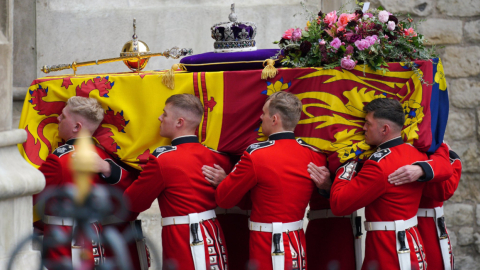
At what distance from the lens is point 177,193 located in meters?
3.83

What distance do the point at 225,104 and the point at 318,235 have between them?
3.46 ft

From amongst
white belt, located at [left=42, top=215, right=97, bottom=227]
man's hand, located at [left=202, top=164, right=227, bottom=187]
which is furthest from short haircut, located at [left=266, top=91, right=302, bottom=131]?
white belt, located at [left=42, top=215, right=97, bottom=227]

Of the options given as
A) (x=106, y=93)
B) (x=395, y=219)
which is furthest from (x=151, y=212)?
(x=395, y=219)

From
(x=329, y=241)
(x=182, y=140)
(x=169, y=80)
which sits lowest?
(x=329, y=241)

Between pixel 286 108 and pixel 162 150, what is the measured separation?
734 millimetres

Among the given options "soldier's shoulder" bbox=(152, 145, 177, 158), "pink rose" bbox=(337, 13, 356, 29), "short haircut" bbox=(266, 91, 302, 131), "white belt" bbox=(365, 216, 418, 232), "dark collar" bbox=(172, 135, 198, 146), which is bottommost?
"white belt" bbox=(365, 216, 418, 232)

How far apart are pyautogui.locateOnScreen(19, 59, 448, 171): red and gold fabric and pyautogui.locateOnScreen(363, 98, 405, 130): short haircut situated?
9 centimetres

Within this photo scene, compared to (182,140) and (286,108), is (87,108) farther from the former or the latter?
(286,108)

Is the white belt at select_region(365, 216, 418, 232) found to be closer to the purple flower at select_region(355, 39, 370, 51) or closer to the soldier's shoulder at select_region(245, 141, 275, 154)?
the soldier's shoulder at select_region(245, 141, 275, 154)

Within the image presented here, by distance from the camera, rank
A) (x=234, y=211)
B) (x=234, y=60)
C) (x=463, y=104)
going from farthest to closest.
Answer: (x=463, y=104), (x=234, y=211), (x=234, y=60)

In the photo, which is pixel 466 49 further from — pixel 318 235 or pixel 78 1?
pixel 78 1

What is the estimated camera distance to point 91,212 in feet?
7.45

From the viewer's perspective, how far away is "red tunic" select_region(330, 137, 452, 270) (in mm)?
3645

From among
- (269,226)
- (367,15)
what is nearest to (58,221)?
(269,226)
